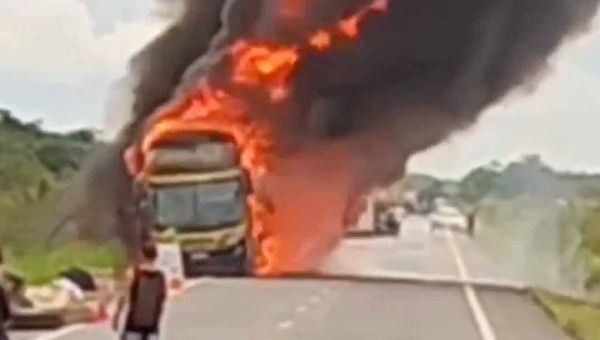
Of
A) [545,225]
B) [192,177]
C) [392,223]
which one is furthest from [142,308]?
[545,225]

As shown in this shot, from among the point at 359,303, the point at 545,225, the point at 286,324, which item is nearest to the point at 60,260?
the point at 286,324

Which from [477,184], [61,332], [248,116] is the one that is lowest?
[61,332]

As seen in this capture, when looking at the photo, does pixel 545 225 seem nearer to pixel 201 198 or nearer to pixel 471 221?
pixel 471 221

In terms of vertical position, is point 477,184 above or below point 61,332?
above

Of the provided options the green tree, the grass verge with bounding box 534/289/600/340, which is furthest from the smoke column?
the grass verge with bounding box 534/289/600/340

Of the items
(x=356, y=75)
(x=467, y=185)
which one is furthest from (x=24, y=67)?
(x=467, y=185)

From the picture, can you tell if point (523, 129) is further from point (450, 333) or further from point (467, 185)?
point (450, 333)

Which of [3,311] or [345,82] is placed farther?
[345,82]
